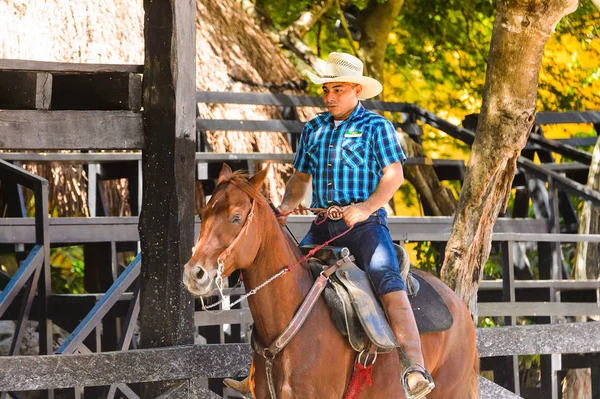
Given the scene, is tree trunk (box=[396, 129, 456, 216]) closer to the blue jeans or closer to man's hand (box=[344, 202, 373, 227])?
the blue jeans

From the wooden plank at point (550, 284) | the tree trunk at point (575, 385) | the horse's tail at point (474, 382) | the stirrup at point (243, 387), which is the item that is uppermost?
the stirrup at point (243, 387)

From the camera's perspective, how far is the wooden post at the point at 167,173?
242 inches

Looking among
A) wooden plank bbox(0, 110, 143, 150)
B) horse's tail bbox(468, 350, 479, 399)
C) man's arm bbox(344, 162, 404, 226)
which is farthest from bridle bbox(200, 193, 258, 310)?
horse's tail bbox(468, 350, 479, 399)

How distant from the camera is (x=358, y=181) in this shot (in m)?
5.55

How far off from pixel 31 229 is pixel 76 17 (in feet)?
10.2

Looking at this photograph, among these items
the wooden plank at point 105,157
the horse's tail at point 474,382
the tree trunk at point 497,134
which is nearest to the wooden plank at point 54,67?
the horse's tail at point 474,382

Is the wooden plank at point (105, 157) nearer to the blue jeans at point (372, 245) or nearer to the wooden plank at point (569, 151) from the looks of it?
the wooden plank at point (569, 151)

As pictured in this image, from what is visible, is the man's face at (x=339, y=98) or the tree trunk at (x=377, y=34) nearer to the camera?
the man's face at (x=339, y=98)

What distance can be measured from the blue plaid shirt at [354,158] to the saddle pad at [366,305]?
42 cm

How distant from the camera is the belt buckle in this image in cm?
526

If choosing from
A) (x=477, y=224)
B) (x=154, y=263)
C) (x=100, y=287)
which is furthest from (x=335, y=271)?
(x=100, y=287)

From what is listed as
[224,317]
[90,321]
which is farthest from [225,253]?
[224,317]

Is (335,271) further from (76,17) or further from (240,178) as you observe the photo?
(76,17)

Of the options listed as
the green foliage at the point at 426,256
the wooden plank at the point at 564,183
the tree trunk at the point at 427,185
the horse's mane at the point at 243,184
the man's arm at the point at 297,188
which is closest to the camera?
the horse's mane at the point at 243,184
